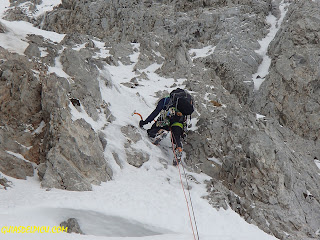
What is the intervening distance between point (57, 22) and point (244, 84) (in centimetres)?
2849

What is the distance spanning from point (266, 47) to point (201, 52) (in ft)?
21.4

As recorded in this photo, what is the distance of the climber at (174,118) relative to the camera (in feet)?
30.3

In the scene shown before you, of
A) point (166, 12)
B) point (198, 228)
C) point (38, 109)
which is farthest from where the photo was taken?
point (166, 12)

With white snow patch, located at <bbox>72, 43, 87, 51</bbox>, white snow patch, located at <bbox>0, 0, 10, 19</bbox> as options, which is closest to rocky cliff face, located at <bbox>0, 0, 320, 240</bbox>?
white snow patch, located at <bbox>72, 43, 87, 51</bbox>

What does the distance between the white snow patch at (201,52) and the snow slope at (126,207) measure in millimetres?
18634

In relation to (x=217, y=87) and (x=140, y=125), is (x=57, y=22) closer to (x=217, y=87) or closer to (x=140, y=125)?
(x=217, y=87)

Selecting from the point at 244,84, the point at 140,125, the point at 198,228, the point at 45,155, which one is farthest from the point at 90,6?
the point at 198,228

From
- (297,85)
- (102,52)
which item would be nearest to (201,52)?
(297,85)

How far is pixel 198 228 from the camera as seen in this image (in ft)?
20.2

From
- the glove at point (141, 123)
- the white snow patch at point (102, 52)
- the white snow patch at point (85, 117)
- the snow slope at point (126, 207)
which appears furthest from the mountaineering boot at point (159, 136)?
the white snow patch at point (102, 52)

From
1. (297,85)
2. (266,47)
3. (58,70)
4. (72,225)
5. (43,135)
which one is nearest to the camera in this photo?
(72,225)

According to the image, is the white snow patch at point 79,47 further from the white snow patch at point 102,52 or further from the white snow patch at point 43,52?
the white snow patch at point 43,52

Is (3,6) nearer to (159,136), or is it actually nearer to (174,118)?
(159,136)

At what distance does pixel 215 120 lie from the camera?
11.5 meters
